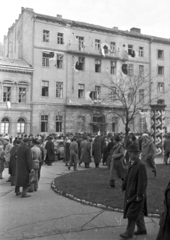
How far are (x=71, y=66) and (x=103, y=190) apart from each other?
28992 millimetres

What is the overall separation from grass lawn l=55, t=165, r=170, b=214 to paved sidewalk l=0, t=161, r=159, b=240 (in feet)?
1.76

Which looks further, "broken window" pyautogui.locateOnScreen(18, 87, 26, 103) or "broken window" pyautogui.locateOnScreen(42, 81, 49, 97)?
"broken window" pyautogui.locateOnScreen(42, 81, 49, 97)

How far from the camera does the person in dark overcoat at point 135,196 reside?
17.4 feet

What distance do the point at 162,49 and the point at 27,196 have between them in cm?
3919

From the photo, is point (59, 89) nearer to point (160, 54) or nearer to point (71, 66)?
point (71, 66)

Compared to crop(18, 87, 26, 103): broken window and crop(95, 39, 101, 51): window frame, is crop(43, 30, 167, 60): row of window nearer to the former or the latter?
crop(95, 39, 101, 51): window frame

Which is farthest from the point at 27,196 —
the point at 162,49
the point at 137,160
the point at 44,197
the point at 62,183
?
the point at 162,49

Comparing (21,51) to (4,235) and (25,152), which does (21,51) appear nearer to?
(25,152)

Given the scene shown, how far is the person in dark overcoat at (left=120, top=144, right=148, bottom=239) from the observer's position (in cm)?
530

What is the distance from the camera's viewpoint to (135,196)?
5359 mm

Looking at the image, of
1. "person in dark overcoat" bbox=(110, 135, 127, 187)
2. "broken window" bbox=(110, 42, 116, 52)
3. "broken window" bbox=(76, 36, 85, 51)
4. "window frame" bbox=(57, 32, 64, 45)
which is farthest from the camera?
"broken window" bbox=(110, 42, 116, 52)

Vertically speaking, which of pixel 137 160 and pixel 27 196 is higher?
pixel 137 160

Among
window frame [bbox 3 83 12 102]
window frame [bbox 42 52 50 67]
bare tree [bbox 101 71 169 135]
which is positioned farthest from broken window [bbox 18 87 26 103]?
bare tree [bbox 101 71 169 135]

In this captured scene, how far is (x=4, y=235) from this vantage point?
18.5ft
